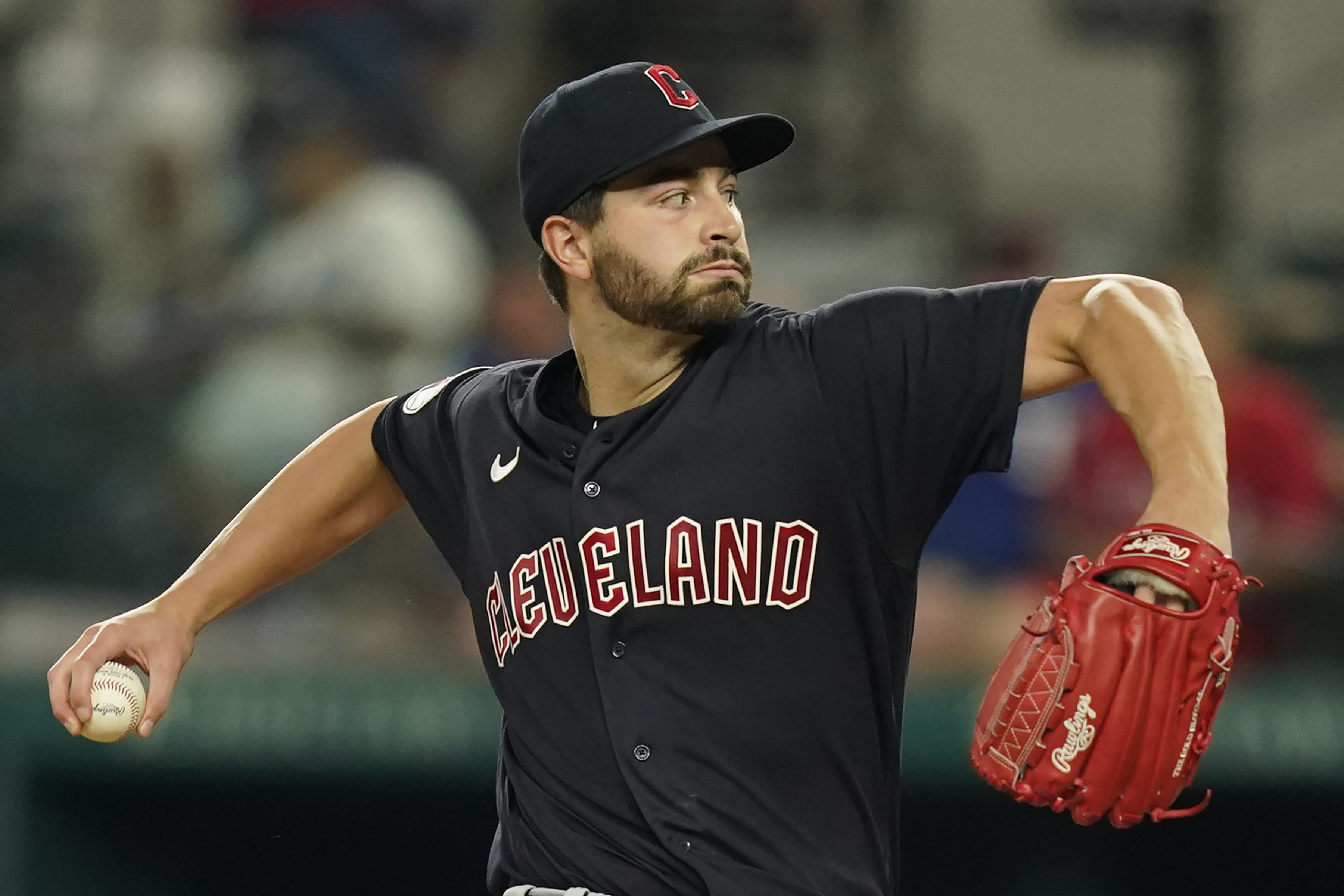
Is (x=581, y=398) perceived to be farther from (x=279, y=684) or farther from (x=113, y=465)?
(x=113, y=465)

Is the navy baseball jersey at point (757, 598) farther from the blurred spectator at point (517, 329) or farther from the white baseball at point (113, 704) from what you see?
the blurred spectator at point (517, 329)

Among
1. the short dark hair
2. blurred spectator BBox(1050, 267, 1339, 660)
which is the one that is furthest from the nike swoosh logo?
blurred spectator BBox(1050, 267, 1339, 660)

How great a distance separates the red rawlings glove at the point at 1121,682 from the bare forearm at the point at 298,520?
117 centimetres

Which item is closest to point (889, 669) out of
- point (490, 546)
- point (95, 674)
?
point (490, 546)

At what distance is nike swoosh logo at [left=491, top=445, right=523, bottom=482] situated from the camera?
264 centimetres

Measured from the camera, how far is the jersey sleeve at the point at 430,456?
2.77m

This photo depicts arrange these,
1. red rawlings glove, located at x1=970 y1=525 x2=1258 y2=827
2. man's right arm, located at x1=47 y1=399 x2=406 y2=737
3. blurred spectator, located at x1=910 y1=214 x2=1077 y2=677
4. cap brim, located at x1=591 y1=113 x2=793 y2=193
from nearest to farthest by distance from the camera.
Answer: red rawlings glove, located at x1=970 y1=525 x2=1258 y2=827 → cap brim, located at x1=591 y1=113 x2=793 y2=193 → man's right arm, located at x1=47 y1=399 x2=406 y2=737 → blurred spectator, located at x1=910 y1=214 x2=1077 y2=677

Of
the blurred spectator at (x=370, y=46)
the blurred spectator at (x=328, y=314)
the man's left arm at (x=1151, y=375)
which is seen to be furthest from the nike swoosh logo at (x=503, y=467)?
the blurred spectator at (x=370, y=46)

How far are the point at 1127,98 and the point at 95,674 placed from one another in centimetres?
605

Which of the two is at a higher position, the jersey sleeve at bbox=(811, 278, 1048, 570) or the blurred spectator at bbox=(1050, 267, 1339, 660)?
the jersey sleeve at bbox=(811, 278, 1048, 570)

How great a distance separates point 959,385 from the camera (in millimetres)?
2311

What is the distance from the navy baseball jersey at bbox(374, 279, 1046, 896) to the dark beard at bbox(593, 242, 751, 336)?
59 millimetres

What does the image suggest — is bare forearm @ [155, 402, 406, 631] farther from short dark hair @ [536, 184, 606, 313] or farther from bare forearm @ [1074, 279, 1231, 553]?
bare forearm @ [1074, 279, 1231, 553]

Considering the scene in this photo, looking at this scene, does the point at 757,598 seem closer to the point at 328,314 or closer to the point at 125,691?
the point at 125,691
